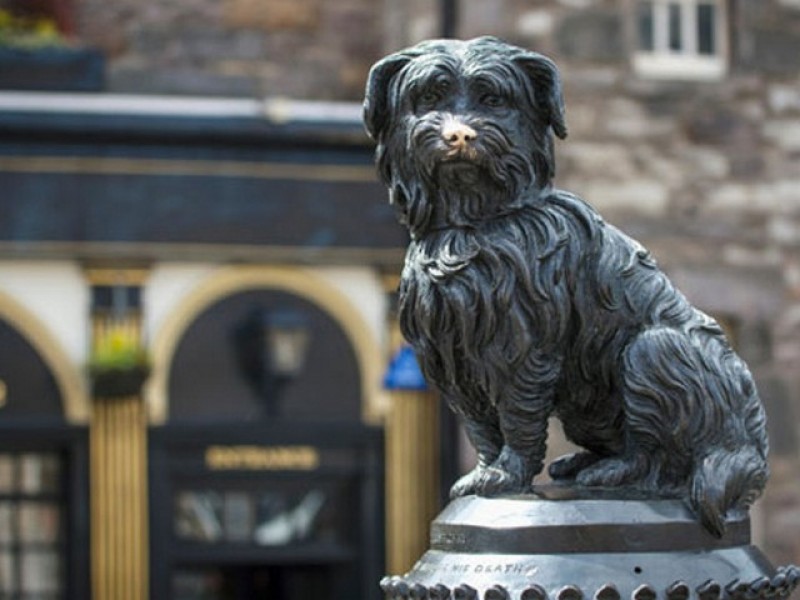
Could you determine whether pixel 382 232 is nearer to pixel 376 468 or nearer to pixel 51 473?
pixel 376 468

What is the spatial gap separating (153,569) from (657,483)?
1147 centimetres

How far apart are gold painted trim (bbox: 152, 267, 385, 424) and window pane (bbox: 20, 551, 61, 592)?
1.29m

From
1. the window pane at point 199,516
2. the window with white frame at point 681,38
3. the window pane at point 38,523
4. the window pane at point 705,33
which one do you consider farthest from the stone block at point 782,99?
the window pane at point 38,523

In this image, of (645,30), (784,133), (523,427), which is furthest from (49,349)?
(523,427)

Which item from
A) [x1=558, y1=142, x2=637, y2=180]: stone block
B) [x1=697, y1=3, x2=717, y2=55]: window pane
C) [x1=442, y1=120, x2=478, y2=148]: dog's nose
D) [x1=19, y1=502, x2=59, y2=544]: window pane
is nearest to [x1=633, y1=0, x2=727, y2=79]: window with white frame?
[x1=697, y1=3, x2=717, y2=55]: window pane

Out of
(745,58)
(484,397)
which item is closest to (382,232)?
(745,58)

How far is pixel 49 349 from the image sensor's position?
1612 cm

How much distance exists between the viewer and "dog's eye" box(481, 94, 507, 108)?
4.75m

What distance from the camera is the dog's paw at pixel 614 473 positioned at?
4.76m

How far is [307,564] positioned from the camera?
1648cm

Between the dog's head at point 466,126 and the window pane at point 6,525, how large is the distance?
11.5 metres

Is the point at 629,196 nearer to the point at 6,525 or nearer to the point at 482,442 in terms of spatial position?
the point at 6,525

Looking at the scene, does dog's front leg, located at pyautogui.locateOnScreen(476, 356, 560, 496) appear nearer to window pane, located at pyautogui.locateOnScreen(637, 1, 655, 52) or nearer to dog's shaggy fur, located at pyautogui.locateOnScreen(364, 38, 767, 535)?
dog's shaggy fur, located at pyautogui.locateOnScreen(364, 38, 767, 535)

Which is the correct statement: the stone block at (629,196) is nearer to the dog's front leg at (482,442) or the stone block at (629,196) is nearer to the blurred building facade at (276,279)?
the blurred building facade at (276,279)
